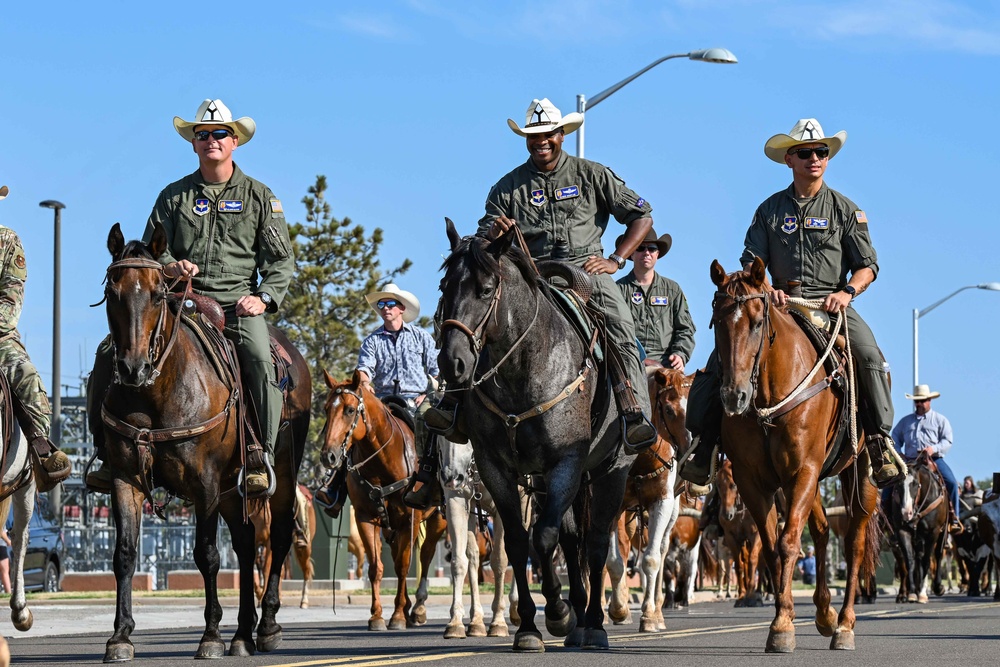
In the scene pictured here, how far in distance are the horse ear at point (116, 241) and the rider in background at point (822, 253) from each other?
4382 mm

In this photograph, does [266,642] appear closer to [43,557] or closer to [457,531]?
[457,531]

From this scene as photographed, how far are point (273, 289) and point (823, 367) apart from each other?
13.2 ft

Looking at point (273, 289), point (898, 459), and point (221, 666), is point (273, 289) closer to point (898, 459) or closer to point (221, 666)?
point (221, 666)

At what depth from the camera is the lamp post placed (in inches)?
1057

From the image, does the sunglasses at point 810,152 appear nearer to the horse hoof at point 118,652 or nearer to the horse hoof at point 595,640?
the horse hoof at point 595,640

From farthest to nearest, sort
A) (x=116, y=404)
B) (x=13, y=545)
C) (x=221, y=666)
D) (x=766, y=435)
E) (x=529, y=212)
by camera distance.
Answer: (x=13, y=545), (x=529, y=212), (x=766, y=435), (x=116, y=404), (x=221, y=666)

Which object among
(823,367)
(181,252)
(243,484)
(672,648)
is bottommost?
(672,648)

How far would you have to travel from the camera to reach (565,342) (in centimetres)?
1134

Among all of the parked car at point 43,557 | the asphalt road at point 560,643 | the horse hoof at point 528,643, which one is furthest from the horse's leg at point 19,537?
the parked car at point 43,557

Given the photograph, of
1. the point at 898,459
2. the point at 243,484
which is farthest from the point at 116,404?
the point at 898,459

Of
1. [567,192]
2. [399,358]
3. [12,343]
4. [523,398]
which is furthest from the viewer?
[399,358]

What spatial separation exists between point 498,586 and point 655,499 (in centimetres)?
209

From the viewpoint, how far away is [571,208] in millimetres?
12742

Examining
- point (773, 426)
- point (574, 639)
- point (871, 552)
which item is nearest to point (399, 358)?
point (871, 552)
